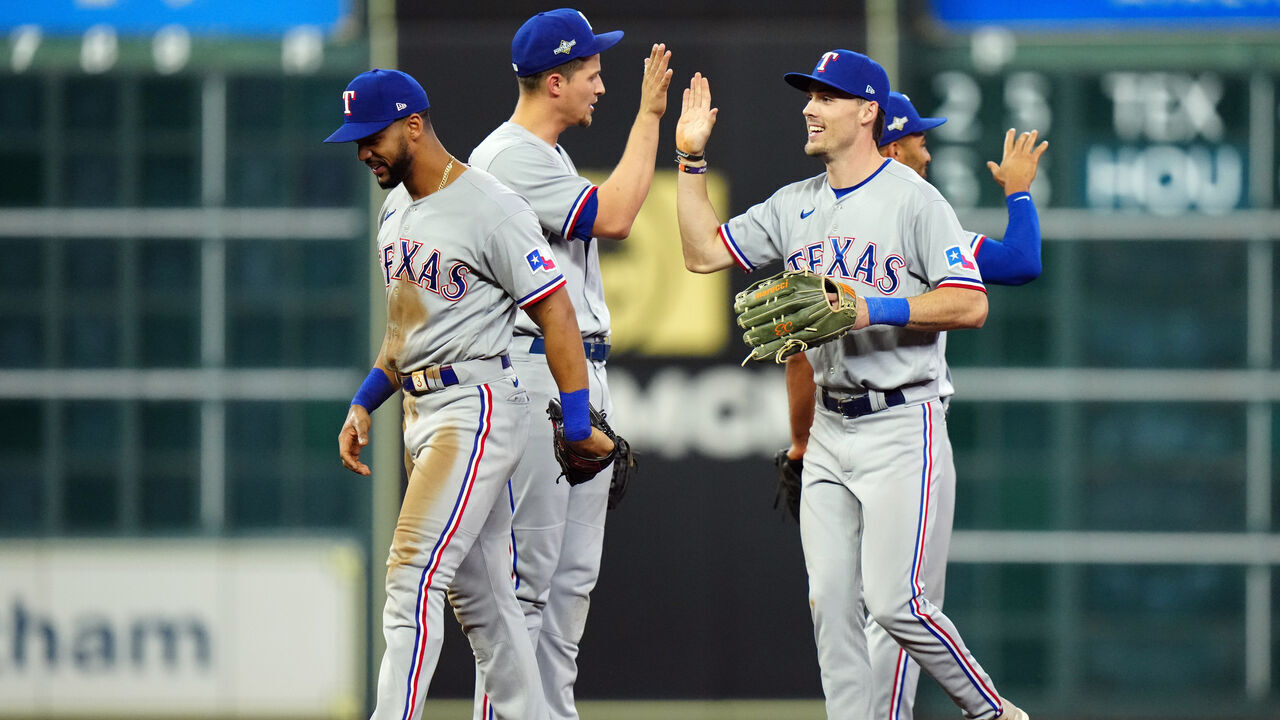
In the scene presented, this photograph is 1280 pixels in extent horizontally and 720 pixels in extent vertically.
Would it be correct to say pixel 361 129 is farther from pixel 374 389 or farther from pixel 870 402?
pixel 870 402

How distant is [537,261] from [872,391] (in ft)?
3.03

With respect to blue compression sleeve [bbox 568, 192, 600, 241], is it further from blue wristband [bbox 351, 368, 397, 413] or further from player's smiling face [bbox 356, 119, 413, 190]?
blue wristband [bbox 351, 368, 397, 413]

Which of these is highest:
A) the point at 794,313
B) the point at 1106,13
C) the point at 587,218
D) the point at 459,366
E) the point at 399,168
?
the point at 1106,13

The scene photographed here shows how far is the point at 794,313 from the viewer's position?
13.2ft

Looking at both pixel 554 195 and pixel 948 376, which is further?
pixel 948 376

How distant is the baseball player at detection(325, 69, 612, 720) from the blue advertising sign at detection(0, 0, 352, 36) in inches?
130

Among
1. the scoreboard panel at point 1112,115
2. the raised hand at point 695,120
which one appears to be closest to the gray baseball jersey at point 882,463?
the raised hand at point 695,120

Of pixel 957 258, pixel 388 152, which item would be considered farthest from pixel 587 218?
pixel 957 258

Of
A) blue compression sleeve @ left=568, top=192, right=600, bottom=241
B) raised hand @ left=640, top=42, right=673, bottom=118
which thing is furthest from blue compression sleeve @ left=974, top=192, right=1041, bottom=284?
blue compression sleeve @ left=568, top=192, right=600, bottom=241

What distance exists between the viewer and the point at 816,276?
4.04 meters

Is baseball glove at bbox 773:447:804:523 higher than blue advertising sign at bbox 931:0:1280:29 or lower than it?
lower

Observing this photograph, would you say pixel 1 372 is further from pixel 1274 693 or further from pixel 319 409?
pixel 1274 693

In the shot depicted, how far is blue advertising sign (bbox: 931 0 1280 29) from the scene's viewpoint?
22.7ft

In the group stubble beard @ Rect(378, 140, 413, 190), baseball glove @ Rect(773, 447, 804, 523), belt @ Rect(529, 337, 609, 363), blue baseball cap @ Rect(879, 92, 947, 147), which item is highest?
blue baseball cap @ Rect(879, 92, 947, 147)
